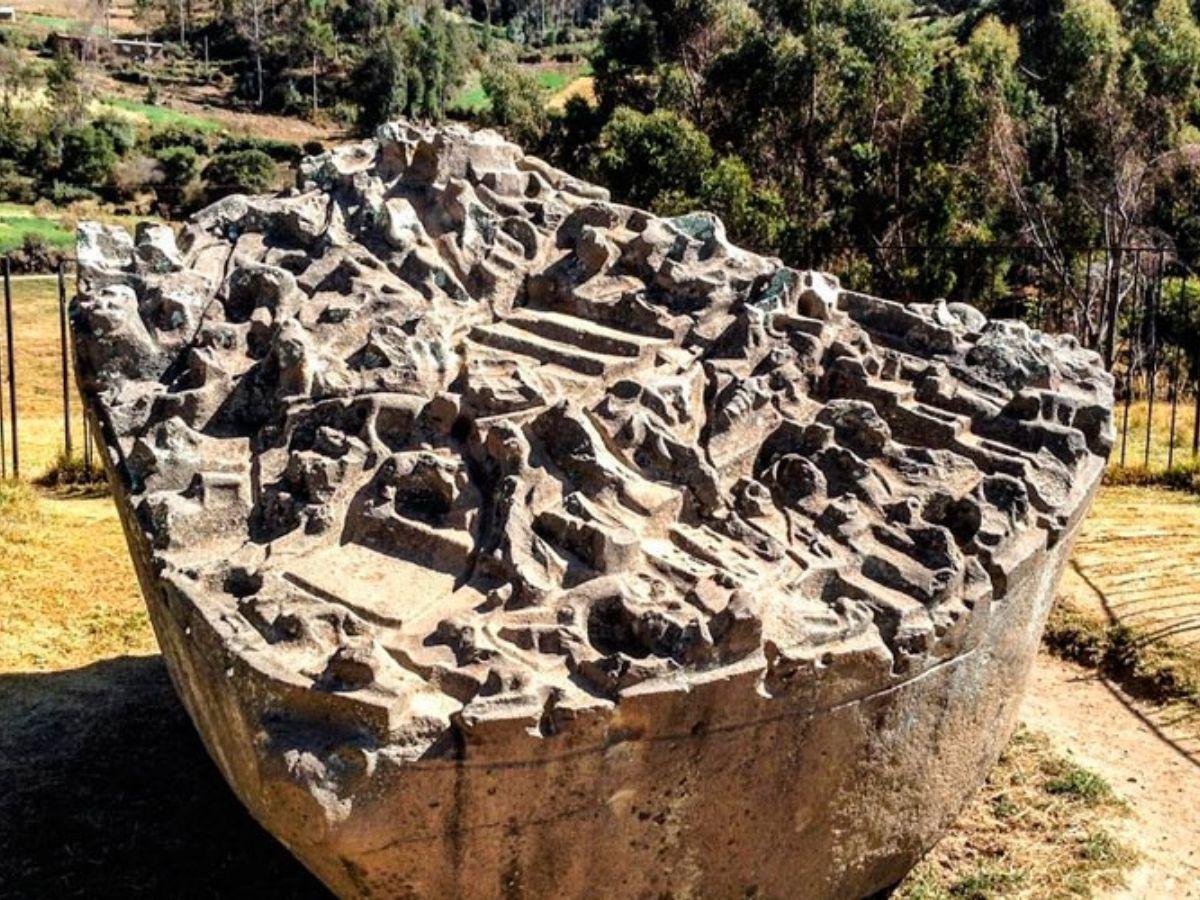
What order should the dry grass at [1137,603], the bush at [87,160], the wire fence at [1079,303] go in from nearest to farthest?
1. the dry grass at [1137,603]
2. the wire fence at [1079,303]
3. the bush at [87,160]

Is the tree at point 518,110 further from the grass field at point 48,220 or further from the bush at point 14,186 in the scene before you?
the bush at point 14,186

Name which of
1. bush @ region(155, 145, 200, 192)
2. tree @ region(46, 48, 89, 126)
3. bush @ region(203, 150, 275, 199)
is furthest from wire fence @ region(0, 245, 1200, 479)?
tree @ region(46, 48, 89, 126)

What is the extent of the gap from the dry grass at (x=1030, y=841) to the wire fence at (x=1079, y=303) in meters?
5.70

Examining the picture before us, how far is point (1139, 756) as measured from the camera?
20.5 feet

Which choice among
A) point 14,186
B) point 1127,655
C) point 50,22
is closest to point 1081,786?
point 1127,655

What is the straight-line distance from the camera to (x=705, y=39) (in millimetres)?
22609

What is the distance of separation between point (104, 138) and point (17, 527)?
29.0m

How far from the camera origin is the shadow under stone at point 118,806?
4852mm

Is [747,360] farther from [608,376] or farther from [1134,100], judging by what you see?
[1134,100]

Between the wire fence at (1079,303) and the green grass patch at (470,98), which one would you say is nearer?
the wire fence at (1079,303)

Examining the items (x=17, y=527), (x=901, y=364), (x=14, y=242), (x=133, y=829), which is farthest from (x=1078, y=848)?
→ (x=14, y=242)

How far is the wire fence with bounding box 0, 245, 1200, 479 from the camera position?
40.0 feet

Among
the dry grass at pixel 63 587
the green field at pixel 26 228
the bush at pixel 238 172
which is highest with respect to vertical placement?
the bush at pixel 238 172

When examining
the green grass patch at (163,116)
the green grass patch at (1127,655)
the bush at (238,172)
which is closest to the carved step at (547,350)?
the green grass patch at (1127,655)
